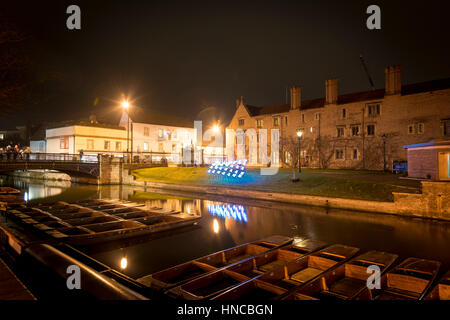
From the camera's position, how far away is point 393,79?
3484cm

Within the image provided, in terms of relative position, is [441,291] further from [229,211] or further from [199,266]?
[229,211]

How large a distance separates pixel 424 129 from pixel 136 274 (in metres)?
35.9

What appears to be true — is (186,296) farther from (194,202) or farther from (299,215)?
(194,202)

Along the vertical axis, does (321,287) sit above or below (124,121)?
below

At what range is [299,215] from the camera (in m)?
17.6

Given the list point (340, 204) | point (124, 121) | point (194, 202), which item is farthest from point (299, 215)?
point (124, 121)

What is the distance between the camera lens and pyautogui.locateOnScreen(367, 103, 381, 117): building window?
119 ft

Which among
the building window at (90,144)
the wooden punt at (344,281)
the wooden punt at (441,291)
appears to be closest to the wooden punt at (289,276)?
the wooden punt at (344,281)

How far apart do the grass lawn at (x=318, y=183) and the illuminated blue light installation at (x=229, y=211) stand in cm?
456

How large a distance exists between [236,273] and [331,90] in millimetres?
39232

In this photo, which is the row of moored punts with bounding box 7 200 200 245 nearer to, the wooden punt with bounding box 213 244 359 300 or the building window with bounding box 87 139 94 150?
the wooden punt with bounding box 213 244 359 300

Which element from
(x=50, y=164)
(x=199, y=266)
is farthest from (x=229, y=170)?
(x=50, y=164)

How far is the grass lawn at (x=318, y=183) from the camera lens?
63.3 ft

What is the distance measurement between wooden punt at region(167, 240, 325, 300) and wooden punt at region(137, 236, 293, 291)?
0.82 ft
